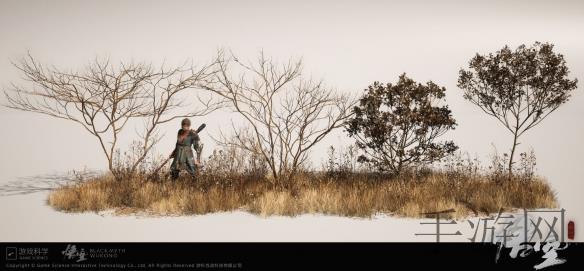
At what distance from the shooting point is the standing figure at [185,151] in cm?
829

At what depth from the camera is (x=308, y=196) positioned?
7.86m

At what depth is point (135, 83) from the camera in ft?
27.4

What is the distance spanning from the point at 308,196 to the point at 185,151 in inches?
81.3

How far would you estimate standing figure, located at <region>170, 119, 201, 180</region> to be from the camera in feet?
27.2

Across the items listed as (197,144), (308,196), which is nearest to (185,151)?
(197,144)

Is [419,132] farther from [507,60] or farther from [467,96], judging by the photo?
[507,60]

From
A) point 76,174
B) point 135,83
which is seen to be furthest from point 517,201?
point 76,174

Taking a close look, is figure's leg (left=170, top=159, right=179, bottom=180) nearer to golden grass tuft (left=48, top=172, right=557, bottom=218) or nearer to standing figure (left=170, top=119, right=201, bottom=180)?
standing figure (left=170, top=119, right=201, bottom=180)

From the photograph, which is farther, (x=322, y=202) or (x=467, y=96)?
(x=467, y=96)

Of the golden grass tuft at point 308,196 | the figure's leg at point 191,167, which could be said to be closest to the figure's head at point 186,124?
the figure's leg at point 191,167

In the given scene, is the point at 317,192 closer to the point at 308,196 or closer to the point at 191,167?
the point at 308,196

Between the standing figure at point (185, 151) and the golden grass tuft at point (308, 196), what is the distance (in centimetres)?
19

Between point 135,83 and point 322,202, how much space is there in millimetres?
3408

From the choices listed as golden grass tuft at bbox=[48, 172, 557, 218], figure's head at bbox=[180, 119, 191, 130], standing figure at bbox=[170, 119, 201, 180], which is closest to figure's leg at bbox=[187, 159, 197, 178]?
standing figure at bbox=[170, 119, 201, 180]
